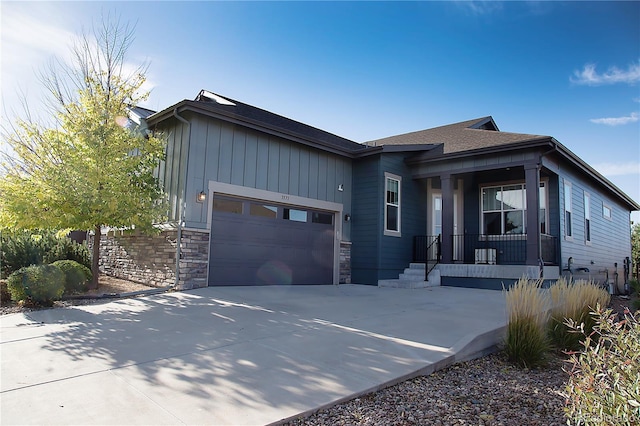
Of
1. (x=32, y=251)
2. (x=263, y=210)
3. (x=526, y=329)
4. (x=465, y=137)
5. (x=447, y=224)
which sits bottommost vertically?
(x=526, y=329)

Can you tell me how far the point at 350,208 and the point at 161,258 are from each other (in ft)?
18.0

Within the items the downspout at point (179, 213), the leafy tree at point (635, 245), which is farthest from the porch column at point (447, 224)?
the leafy tree at point (635, 245)

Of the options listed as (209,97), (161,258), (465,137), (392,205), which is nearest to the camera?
(161,258)

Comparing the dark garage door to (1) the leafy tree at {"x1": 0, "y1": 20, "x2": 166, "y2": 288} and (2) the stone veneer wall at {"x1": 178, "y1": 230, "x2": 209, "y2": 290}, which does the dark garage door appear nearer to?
(2) the stone veneer wall at {"x1": 178, "y1": 230, "x2": 209, "y2": 290}

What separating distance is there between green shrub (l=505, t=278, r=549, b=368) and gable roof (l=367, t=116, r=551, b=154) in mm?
6521

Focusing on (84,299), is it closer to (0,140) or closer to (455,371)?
(0,140)

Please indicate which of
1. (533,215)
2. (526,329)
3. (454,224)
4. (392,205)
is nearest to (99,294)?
(526,329)

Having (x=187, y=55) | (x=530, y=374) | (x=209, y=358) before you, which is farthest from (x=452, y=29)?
(x=209, y=358)

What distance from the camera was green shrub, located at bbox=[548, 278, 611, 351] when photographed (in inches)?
209

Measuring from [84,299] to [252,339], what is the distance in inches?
175

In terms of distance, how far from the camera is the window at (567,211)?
12144 mm

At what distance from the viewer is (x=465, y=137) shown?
513 inches

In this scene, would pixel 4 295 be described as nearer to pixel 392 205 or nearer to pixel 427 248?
pixel 392 205

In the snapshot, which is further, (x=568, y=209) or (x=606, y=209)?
(x=606, y=209)
